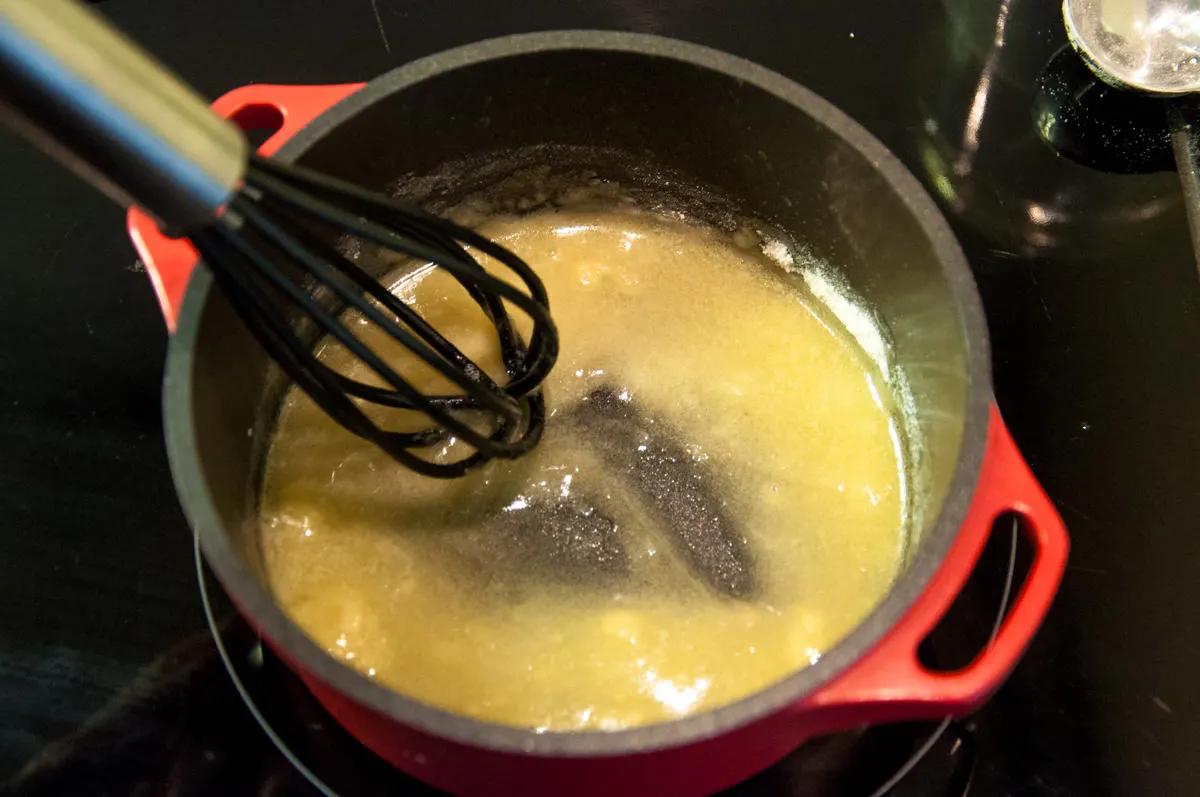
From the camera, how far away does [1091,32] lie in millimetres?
1051

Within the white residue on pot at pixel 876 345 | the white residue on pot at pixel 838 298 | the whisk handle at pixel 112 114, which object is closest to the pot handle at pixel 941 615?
the white residue on pot at pixel 876 345

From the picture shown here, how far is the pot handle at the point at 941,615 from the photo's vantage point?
1.89 ft

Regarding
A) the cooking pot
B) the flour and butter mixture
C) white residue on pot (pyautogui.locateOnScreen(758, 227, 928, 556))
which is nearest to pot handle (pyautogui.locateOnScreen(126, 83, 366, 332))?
the cooking pot

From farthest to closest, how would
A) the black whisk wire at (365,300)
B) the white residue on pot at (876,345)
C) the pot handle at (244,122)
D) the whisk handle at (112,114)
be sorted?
the white residue on pot at (876,345) < the pot handle at (244,122) < the black whisk wire at (365,300) < the whisk handle at (112,114)

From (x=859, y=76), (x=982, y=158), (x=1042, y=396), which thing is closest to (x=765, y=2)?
(x=859, y=76)

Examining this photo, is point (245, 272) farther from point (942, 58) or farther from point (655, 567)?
point (942, 58)

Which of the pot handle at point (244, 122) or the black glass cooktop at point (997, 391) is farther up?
the pot handle at point (244, 122)

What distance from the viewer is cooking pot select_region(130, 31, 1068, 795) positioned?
560 mm

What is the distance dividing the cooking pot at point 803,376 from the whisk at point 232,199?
0.09m

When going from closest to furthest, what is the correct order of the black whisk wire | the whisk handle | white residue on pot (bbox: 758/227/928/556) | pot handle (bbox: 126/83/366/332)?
Result: the whisk handle
the black whisk wire
pot handle (bbox: 126/83/366/332)
white residue on pot (bbox: 758/227/928/556)

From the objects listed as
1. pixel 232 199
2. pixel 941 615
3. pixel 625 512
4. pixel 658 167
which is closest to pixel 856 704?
pixel 941 615

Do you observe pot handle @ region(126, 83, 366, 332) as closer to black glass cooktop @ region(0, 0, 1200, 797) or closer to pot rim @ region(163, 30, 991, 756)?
pot rim @ region(163, 30, 991, 756)

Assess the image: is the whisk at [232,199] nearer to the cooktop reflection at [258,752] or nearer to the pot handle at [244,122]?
the pot handle at [244,122]

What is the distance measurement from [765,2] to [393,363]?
1.90 ft
